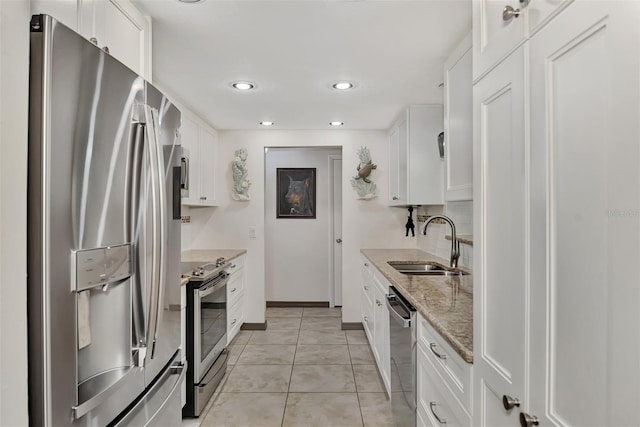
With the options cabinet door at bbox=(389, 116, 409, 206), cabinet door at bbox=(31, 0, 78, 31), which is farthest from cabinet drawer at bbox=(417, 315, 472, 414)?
cabinet door at bbox=(389, 116, 409, 206)

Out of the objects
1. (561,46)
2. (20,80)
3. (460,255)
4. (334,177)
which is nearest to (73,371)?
(20,80)

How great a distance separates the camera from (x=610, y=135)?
1.81 feet

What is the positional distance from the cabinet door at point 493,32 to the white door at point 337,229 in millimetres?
4017

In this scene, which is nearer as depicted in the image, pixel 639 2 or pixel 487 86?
pixel 639 2

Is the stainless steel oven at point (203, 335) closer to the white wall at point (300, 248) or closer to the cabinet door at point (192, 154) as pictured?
the cabinet door at point (192, 154)

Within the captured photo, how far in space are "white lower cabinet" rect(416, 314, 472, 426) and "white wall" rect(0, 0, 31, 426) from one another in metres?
1.21

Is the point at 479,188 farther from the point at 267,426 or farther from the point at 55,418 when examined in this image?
the point at 267,426

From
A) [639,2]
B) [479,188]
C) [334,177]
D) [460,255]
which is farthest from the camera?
[334,177]

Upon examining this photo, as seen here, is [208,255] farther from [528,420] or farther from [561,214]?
[561,214]

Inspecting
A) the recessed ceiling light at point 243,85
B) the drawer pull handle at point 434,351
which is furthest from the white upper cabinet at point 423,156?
the drawer pull handle at point 434,351

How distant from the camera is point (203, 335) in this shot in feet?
8.16

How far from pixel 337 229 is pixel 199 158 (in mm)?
2303

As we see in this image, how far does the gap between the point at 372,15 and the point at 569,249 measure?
1395 mm

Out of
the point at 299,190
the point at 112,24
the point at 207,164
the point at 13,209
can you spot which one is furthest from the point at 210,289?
the point at 299,190
